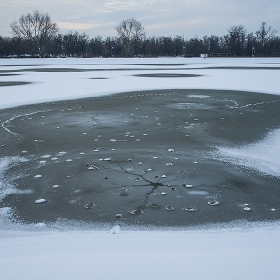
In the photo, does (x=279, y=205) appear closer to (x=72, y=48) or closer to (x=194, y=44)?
(x=194, y=44)

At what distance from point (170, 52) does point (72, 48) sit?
1414 inches

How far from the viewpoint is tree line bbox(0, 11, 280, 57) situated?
9650cm

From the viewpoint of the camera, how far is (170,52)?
380ft

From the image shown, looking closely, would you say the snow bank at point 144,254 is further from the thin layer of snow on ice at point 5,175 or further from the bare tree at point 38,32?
the bare tree at point 38,32

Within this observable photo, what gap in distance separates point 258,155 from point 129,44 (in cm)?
10837

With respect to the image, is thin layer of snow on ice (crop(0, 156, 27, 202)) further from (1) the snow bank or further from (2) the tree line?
(2) the tree line

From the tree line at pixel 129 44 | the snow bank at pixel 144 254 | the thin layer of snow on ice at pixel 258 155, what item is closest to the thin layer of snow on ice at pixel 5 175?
the snow bank at pixel 144 254

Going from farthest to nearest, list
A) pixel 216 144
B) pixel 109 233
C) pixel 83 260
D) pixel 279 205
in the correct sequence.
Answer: pixel 216 144 → pixel 279 205 → pixel 109 233 → pixel 83 260

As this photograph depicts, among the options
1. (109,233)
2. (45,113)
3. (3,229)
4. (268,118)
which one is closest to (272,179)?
(109,233)

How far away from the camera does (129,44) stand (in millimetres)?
111312

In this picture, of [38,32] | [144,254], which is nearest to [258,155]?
[144,254]

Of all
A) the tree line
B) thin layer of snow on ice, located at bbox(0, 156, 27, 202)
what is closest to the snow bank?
thin layer of snow on ice, located at bbox(0, 156, 27, 202)

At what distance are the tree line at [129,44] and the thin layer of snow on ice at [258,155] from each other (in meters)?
85.0

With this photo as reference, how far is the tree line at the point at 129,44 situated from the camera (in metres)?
96.5
